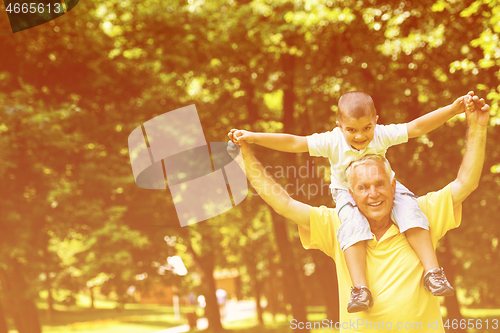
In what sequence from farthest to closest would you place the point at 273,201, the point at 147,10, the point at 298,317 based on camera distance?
the point at 298,317
the point at 147,10
the point at 273,201

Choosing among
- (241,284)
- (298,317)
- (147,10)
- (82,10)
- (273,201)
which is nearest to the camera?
(273,201)

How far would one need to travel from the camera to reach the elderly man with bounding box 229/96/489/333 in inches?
91.0

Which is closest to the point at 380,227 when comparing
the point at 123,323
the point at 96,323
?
the point at 96,323

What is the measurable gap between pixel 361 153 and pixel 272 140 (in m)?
0.50

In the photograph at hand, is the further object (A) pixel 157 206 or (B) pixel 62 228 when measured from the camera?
(A) pixel 157 206

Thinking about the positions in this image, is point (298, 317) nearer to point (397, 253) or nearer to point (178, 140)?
point (178, 140)

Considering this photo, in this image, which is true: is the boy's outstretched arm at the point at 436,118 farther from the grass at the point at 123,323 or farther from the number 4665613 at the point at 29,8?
the grass at the point at 123,323

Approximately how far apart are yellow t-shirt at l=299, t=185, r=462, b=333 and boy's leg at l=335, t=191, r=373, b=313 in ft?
0.26

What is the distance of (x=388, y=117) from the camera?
11.8 m

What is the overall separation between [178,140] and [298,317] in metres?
5.73

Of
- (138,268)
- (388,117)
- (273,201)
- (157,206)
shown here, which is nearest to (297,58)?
(388,117)

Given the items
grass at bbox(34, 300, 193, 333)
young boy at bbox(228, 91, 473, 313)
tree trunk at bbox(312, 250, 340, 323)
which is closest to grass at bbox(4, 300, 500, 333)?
grass at bbox(34, 300, 193, 333)

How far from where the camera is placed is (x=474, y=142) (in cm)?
228

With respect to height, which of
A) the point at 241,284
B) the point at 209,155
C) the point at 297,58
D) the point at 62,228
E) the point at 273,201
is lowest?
the point at 241,284
